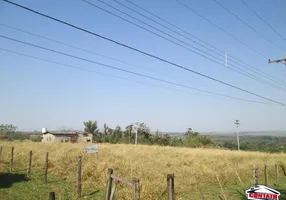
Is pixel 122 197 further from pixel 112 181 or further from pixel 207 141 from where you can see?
pixel 207 141

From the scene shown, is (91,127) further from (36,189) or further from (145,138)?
(36,189)

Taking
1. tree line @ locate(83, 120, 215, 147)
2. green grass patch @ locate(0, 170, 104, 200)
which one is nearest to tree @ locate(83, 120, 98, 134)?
tree line @ locate(83, 120, 215, 147)

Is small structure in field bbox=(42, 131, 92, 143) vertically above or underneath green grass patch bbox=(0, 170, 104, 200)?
above

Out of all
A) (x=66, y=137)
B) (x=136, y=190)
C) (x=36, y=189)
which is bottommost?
(x=36, y=189)

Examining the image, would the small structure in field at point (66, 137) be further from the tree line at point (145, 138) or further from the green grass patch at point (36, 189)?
the green grass patch at point (36, 189)

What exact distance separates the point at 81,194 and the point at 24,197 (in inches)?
98.1

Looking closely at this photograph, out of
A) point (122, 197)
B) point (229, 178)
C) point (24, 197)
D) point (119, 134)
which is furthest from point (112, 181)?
point (119, 134)

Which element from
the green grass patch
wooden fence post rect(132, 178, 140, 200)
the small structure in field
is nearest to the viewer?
wooden fence post rect(132, 178, 140, 200)

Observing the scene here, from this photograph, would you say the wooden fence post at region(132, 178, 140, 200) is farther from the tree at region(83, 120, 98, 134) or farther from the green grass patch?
the tree at region(83, 120, 98, 134)

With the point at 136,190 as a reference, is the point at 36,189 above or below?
below

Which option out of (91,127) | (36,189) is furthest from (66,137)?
(36,189)

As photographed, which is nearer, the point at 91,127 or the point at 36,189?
the point at 36,189

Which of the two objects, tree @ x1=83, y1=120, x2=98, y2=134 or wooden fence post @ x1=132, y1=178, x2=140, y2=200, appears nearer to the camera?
wooden fence post @ x1=132, y1=178, x2=140, y2=200

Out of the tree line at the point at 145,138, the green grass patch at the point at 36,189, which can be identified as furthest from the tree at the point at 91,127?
the green grass patch at the point at 36,189
